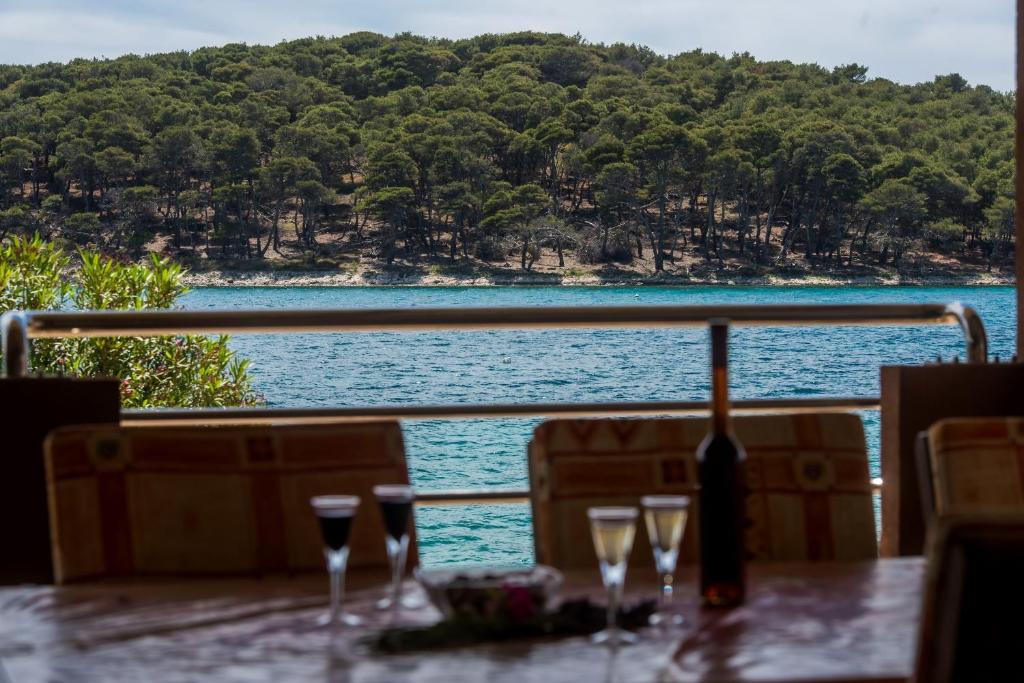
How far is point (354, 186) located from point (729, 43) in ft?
34.7

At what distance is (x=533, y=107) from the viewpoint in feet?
104

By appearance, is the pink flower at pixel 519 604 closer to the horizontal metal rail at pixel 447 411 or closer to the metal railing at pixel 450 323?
the metal railing at pixel 450 323

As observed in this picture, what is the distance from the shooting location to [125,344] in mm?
6859

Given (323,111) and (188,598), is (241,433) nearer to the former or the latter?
(188,598)

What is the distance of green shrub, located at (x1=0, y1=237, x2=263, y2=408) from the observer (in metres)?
6.57

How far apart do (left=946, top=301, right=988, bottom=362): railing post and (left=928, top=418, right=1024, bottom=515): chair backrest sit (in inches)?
29.1

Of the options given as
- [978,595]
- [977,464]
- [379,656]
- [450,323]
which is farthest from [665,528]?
[450,323]

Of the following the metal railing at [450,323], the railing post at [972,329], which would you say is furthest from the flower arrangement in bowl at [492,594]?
the railing post at [972,329]

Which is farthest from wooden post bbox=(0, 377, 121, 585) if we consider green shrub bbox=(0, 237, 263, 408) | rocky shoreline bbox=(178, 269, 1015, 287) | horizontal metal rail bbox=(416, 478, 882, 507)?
rocky shoreline bbox=(178, 269, 1015, 287)

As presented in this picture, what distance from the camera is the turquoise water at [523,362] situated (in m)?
19.8

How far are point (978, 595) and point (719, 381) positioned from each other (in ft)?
1.55

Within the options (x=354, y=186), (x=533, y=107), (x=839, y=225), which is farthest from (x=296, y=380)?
(x=839, y=225)

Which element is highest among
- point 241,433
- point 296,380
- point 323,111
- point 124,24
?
point 124,24

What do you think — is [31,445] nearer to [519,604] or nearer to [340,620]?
[340,620]
